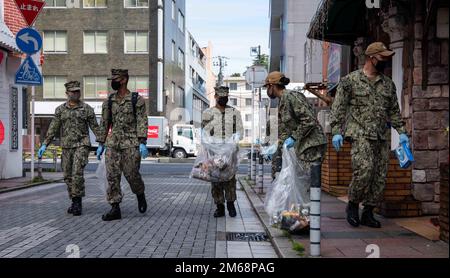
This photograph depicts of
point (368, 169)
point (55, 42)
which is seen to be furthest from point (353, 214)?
point (55, 42)

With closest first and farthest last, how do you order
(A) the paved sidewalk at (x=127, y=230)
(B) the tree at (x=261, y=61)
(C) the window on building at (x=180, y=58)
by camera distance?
(A) the paved sidewalk at (x=127, y=230) < (B) the tree at (x=261, y=61) < (C) the window on building at (x=180, y=58)

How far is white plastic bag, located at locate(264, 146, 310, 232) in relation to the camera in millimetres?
6199

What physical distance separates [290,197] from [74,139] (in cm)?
372

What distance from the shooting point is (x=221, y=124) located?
26.7ft

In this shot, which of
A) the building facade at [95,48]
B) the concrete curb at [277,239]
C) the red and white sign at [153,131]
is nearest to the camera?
the concrete curb at [277,239]

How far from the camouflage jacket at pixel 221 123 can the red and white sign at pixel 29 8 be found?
686 centimetres

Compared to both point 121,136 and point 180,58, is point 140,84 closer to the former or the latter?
point 180,58

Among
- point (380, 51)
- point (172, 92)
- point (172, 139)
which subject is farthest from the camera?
point (172, 92)

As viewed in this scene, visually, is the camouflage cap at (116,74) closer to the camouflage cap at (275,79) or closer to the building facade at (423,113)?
the camouflage cap at (275,79)

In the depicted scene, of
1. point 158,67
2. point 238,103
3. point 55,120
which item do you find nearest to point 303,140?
point 55,120

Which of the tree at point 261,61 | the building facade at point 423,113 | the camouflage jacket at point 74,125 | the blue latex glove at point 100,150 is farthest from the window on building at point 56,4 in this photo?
the building facade at point 423,113

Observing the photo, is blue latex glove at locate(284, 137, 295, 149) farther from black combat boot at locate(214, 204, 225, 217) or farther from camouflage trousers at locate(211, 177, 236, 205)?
black combat boot at locate(214, 204, 225, 217)

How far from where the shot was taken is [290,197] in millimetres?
6270

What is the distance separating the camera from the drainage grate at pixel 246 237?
6.60 m
